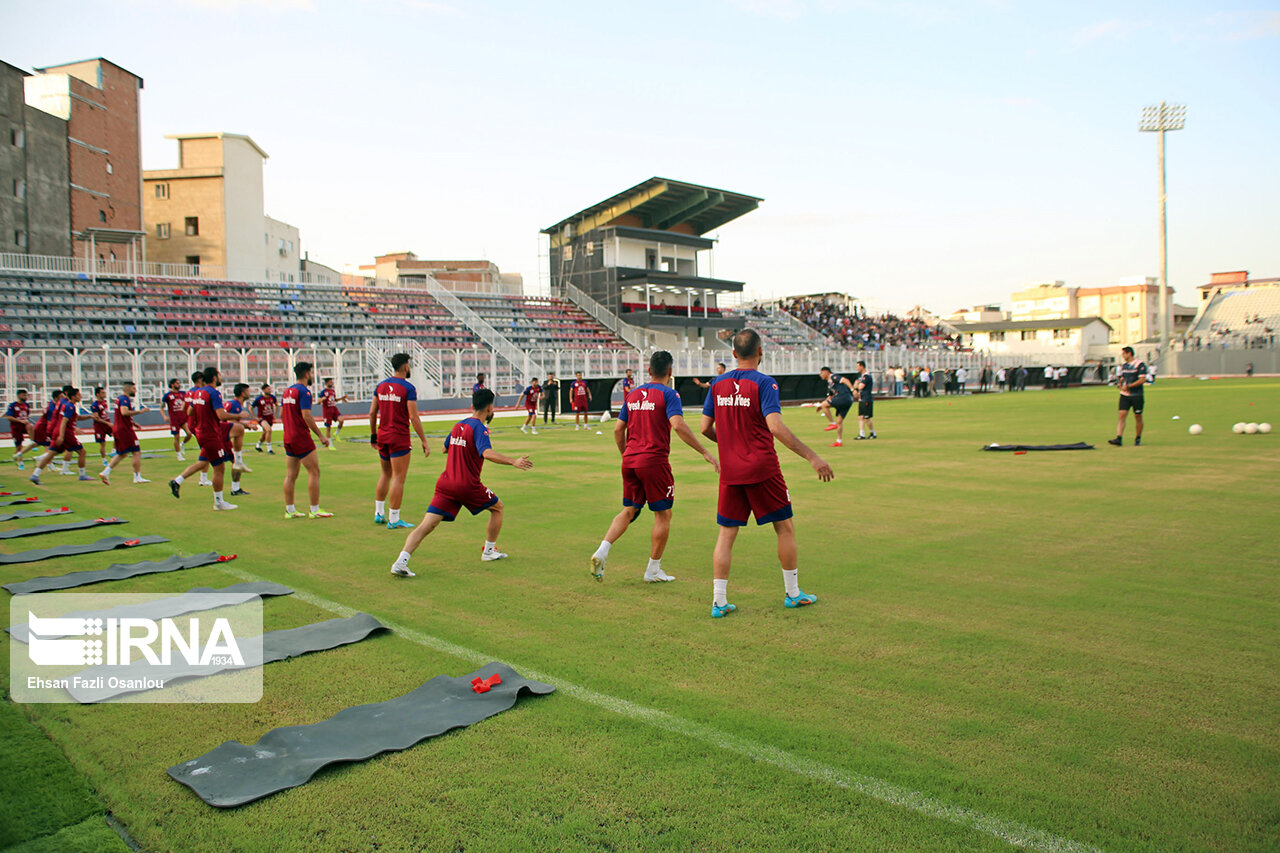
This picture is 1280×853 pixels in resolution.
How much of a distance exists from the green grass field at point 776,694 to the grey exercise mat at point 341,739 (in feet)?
0.31

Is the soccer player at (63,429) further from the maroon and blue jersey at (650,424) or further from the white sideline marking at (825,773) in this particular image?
the white sideline marking at (825,773)

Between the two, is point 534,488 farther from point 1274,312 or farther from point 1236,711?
point 1274,312

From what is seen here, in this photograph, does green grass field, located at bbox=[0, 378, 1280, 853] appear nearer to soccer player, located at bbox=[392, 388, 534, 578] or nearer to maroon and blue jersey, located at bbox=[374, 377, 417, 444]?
soccer player, located at bbox=[392, 388, 534, 578]

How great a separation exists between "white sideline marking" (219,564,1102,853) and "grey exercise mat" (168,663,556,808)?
358 millimetres

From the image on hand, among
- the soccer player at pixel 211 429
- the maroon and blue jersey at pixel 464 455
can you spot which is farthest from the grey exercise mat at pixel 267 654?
the soccer player at pixel 211 429

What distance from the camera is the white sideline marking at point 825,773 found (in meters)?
3.09

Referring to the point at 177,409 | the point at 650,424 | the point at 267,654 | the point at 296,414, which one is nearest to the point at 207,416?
the point at 296,414

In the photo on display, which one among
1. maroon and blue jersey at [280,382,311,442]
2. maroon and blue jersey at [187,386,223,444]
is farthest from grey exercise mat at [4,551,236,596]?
maroon and blue jersey at [187,386,223,444]

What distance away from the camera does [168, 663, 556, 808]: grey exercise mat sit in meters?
3.62

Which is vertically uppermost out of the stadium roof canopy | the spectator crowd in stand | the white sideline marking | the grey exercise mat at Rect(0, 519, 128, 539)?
the stadium roof canopy

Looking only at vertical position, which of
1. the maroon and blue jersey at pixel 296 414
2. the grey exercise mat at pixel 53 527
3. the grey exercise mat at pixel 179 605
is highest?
the maroon and blue jersey at pixel 296 414

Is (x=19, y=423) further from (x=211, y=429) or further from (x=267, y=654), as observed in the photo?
(x=267, y=654)

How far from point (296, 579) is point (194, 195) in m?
55.0

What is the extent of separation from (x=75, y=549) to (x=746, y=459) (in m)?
7.26
